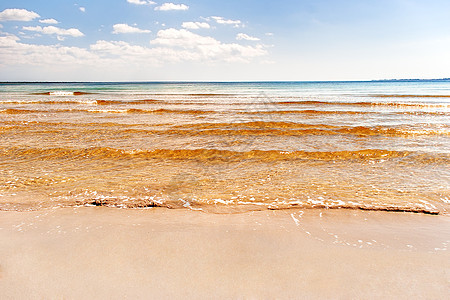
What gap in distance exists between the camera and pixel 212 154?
8320 mm

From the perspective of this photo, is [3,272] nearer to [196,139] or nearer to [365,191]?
[365,191]

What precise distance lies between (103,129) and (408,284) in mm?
12897

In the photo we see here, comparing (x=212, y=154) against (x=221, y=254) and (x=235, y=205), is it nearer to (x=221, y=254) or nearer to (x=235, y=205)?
Answer: (x=235, y=205)

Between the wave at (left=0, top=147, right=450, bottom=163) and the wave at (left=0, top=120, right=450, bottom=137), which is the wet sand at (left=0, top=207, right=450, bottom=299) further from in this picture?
the wave at (left=0, top=120, right=450, bottom=137)

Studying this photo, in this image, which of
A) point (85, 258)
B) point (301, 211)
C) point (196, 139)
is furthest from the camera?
point (196, 139)

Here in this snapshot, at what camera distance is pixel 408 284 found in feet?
9.05

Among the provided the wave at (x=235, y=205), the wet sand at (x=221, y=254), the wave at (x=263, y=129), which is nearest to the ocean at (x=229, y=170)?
the wave at (x=235, y=205)

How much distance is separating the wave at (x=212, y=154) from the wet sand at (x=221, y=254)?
3.53 m

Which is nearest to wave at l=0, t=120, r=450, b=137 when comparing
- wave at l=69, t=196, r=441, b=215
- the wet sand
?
wave at l=69, t=196, r=441, b=215

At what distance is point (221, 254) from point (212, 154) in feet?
16.9

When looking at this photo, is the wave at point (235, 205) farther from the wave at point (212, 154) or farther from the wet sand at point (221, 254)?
the wave at point (212, 154)

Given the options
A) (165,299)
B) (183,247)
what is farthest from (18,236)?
(165,299)

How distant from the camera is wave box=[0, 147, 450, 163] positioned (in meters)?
7.75

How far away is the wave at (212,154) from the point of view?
25.4 ft
